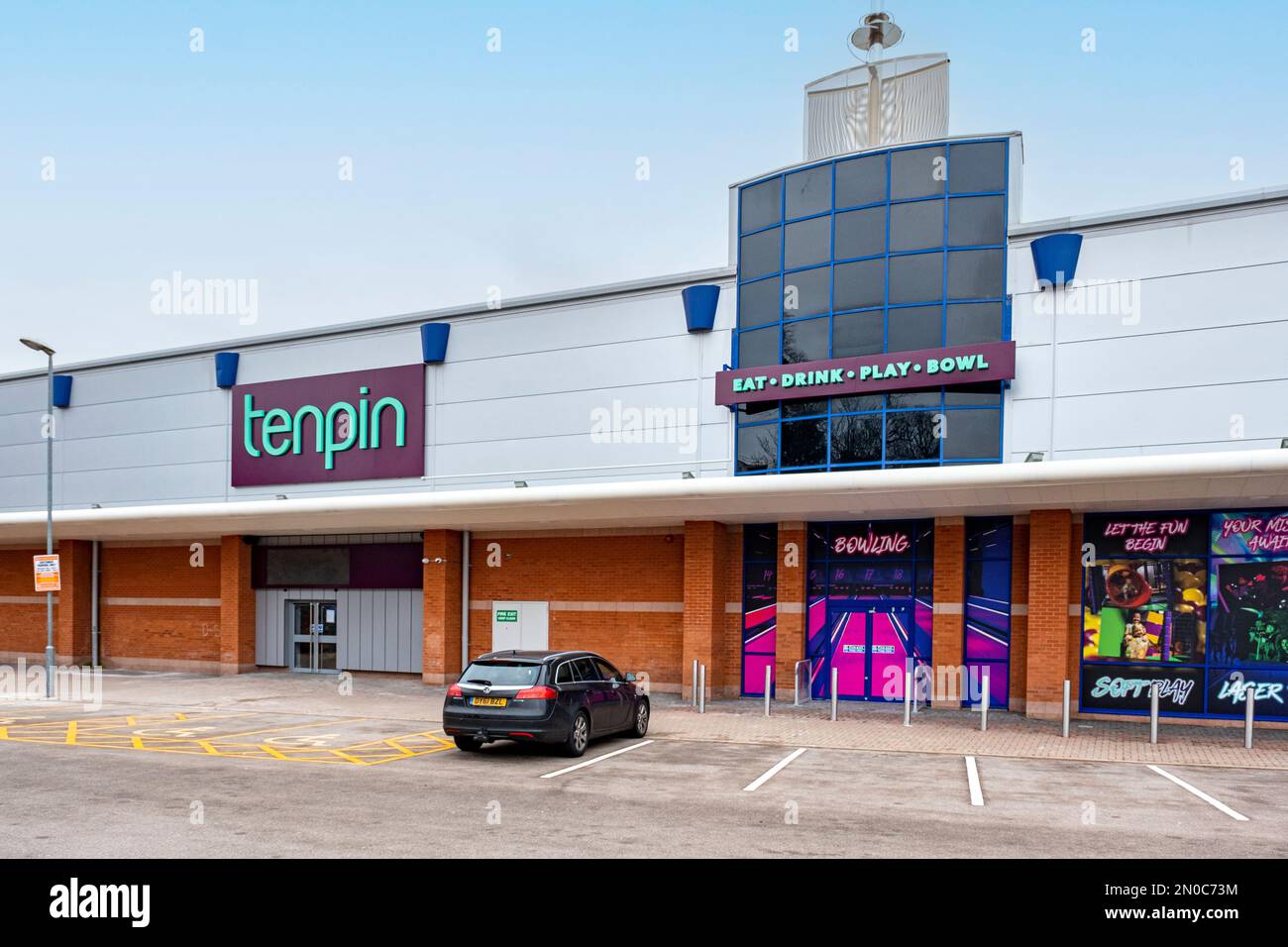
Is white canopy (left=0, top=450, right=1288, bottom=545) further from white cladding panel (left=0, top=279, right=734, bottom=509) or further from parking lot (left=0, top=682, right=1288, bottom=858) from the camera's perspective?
parking lot (left=0, top=682, right=1288, bottom=858)

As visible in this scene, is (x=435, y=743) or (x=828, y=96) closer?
(x=435, y=743)

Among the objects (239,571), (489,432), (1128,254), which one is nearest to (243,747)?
(489,432)

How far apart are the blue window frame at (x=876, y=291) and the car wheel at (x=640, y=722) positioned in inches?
249

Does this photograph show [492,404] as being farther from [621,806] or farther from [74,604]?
[74,604]

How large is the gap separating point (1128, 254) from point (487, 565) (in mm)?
16000

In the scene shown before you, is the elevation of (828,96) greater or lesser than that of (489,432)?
greater

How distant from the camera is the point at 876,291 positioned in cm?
1952

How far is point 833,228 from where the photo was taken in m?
20.0

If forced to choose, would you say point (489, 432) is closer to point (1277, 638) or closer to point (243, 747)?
point (243, 747)

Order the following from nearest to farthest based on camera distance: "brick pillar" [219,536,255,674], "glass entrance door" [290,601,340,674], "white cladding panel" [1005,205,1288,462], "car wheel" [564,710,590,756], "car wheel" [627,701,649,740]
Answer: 1. "car wheel" [564,710,590,756]
2. "car wheel" [627,701,649,740]
3. "white cladding panel" [1005,205,1288,462]
4. "glass entrance door" [290,601,340,674]
5. "brick pillar" [219,536,255,674]

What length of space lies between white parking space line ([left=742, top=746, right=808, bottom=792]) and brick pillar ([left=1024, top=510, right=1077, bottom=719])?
566cm

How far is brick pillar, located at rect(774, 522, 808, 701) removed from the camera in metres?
21.0

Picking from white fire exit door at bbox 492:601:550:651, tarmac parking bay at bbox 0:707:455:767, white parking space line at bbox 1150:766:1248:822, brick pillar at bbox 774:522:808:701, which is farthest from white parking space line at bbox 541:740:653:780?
white fire exit door at bbox 492:601:550:651

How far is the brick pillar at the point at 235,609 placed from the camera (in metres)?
27.7
